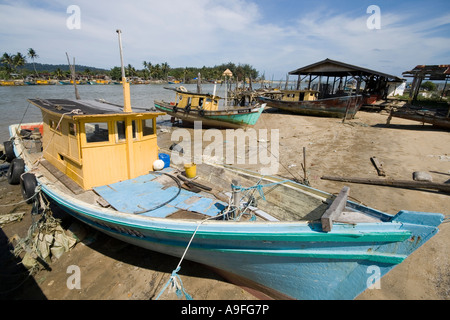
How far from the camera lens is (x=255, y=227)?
136 inches

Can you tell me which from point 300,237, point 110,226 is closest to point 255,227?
point 300,237

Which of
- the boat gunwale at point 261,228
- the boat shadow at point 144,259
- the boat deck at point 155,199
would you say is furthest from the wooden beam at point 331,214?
the boat shadow at point 144,259

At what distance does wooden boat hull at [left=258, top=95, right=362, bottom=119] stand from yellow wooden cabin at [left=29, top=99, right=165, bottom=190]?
19.5 meters

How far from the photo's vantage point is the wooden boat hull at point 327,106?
67.6 feet

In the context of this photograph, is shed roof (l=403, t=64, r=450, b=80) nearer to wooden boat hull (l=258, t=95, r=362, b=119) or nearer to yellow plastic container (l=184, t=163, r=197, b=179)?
wooden boat hull (l=258, t=95, r=362, b=119)

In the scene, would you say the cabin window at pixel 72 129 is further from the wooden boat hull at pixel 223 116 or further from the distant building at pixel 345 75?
the distant building at pixel 345 75

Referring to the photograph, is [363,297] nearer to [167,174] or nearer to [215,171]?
[215,171]

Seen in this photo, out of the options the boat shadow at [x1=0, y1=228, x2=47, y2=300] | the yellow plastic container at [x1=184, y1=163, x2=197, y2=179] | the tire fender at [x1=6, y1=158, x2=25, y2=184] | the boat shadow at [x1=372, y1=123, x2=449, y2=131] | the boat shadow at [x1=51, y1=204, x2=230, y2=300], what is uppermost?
the boat shadow at [x1=372, y1=123, x2=449, y2=131]

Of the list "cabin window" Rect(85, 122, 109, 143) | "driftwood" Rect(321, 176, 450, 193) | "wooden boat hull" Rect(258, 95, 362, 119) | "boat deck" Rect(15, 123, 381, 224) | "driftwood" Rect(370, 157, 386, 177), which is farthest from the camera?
"wooden boat hull" Rect(258, 95, 362, 119)

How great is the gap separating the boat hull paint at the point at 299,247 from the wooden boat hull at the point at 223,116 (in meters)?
14.4

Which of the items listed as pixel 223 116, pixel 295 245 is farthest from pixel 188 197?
pixel 223 116

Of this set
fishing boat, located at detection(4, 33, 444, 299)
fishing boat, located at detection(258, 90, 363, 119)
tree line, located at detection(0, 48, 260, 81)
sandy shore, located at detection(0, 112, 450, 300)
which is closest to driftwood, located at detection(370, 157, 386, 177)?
sandy shore, located at detection(0, 112, 450, 300)

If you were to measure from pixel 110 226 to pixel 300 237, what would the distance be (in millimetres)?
3744

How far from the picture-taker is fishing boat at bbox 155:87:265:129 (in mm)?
17859
